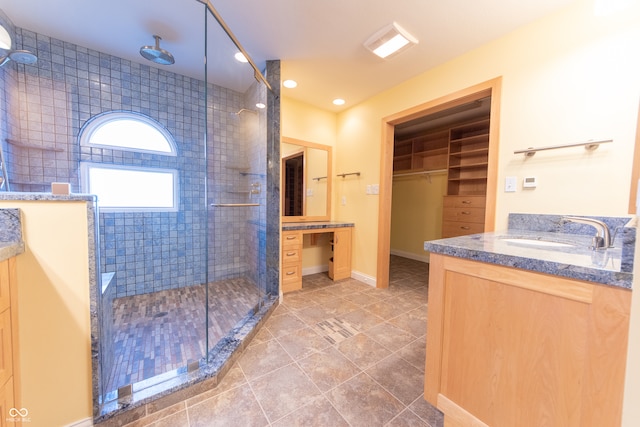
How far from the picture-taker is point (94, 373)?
3.20ft

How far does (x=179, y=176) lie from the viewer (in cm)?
263

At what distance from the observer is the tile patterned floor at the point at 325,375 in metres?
1.10

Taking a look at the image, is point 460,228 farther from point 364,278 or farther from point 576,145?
point 576,145

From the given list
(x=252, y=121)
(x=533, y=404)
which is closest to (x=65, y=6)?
(x=252, y=121)

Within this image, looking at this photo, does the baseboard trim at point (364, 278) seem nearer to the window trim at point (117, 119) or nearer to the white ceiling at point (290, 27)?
the white ceiling at point (290, 27)

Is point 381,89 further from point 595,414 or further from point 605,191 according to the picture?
point 595,414

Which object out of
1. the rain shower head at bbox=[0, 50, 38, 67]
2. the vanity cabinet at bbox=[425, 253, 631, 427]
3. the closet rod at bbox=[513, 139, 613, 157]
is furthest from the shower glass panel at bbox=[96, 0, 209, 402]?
the closet rod at bbox=[513, 139, 613, 157]

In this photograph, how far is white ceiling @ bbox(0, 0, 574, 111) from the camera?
5.07ft

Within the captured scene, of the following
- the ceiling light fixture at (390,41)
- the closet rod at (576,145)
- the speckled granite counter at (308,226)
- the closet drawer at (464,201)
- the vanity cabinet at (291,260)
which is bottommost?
the vanity cabinet at (291,260)

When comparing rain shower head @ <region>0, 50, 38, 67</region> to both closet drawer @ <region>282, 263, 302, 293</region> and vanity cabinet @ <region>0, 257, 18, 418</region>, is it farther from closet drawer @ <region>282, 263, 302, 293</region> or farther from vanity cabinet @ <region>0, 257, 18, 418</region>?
closet drawer @ <region>282, 263, 302, 293</region>

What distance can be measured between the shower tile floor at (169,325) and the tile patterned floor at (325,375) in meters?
0.33

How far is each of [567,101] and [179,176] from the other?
347 cm

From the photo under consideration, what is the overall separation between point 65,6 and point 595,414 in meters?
3.52

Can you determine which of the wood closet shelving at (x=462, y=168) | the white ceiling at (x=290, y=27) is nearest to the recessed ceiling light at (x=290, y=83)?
the white ceiling at (x=290, y=27)
